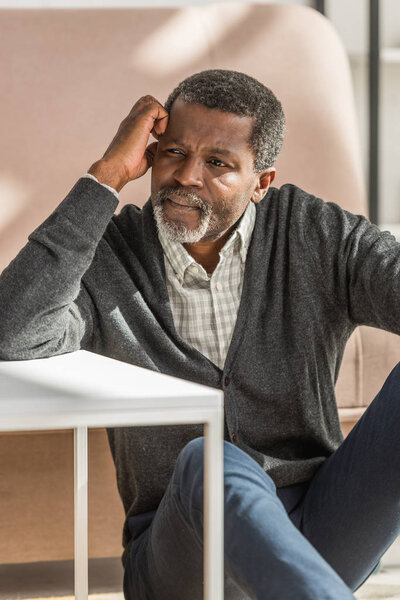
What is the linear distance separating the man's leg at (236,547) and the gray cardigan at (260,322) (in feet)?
0.53

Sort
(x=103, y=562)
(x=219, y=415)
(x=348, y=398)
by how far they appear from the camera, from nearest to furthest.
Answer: (x=219, y=415) < (x=348, y=398) < (x=103, y=562)

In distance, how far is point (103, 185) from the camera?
1.18m

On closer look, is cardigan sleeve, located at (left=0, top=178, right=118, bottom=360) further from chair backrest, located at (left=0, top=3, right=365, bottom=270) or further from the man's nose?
chair backrest, located at (left=0, top=3, right=365, bottom=270)

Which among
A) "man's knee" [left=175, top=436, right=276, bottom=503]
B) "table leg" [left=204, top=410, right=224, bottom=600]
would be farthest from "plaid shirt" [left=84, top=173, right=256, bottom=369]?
"table leg" [left=204, top=410, right=224, bottom=600]

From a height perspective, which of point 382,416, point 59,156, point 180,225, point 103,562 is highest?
point 59,156

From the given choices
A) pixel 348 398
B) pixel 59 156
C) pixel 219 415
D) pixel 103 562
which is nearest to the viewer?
pixel 219 415

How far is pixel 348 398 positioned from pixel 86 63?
0.99 meters

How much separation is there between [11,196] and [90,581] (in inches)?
32.7

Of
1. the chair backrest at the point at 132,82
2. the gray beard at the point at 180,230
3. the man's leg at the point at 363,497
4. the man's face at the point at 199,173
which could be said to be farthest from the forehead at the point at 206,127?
the chair backrest at the point at 132,82

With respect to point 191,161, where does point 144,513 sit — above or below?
below

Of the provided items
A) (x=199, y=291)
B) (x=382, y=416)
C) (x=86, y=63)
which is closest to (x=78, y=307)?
(x=199, y=291)

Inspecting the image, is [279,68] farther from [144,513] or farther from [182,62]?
[144,513]

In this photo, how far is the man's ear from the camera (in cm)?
141

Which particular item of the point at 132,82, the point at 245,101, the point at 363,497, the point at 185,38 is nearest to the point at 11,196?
the point at 132,82
